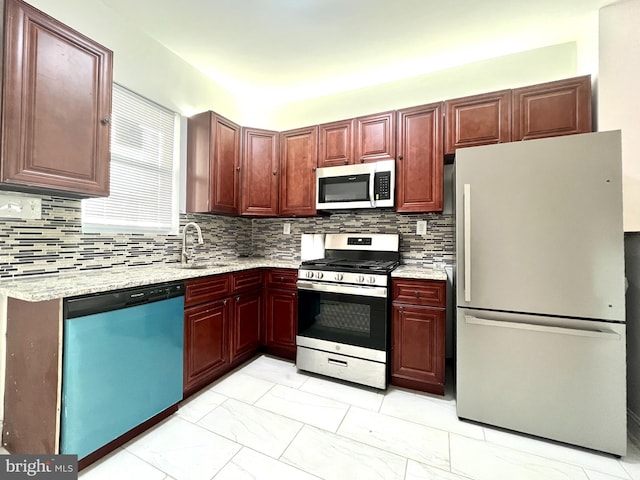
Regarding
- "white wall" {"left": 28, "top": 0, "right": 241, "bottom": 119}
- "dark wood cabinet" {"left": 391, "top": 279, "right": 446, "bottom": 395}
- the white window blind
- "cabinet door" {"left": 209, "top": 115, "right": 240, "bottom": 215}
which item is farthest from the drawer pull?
"white wall" {"left": 28, "top": 0, "right": 241, "bottom": 119}

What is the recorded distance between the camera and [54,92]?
1438 millimetres

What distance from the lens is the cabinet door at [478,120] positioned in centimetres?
212

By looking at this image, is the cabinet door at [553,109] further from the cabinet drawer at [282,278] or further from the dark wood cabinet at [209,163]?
the dark wood cabinet at [209,163]

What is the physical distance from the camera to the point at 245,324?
2502mm

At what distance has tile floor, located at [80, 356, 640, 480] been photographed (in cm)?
138

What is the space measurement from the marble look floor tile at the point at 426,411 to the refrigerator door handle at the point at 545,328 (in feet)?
2.13

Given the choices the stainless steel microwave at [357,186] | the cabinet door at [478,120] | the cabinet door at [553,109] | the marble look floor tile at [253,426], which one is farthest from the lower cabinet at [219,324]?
the cabinet door at [553,109]

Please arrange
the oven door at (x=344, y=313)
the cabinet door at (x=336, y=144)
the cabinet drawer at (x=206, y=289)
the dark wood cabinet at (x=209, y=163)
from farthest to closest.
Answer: the cabinet door at (x=336, y=144) < the dark wood cabinet at (x=209, y=163) < the oven door at (x=344, y=313) < the cabinet drawer at (x=206, y=289)

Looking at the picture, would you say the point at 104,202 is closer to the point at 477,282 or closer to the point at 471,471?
the point at 477,282

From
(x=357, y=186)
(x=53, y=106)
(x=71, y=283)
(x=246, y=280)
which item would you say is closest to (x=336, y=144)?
(x=357, y=186)

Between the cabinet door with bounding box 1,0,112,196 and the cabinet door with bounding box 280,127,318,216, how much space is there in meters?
1.53

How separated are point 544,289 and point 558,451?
886 millimetres

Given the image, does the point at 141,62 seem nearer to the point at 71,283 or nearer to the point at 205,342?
→ the point at 71,283

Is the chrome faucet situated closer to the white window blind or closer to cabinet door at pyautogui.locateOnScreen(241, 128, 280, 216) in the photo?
the white window blind
